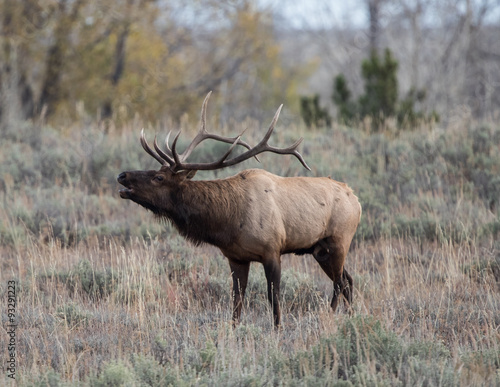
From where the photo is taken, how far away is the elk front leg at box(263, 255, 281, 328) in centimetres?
571

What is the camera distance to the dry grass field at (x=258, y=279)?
14.4 feet

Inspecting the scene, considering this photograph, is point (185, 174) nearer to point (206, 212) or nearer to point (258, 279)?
point (206, 212)

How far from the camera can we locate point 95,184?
11102 millimetres

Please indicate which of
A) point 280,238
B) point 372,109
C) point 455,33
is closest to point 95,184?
point 280,238

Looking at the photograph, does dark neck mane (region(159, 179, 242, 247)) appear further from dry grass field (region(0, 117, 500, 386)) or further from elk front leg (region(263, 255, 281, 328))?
dry grass field (region(0, 117, 500, 386))

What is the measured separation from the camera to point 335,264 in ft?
20.7

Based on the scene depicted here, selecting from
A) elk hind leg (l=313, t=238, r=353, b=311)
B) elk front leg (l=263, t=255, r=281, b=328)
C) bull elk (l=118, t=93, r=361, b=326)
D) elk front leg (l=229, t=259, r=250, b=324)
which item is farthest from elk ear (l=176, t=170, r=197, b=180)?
elk hind leg (l=313, t=238, r=353, b=311)

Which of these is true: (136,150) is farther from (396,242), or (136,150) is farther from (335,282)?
(335,282)

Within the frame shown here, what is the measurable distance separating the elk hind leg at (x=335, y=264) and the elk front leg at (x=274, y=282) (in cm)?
75

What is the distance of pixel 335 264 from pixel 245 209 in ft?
3.76

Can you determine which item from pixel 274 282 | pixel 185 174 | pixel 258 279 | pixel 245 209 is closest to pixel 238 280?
pixel 274 282

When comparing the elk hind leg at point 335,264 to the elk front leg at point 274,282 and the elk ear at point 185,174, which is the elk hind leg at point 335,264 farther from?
the elk ear at point 185,174

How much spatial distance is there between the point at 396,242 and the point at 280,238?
3255 mm

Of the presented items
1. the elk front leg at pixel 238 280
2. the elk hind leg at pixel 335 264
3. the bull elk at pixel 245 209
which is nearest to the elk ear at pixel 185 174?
the bull elk at pixel 245 209
